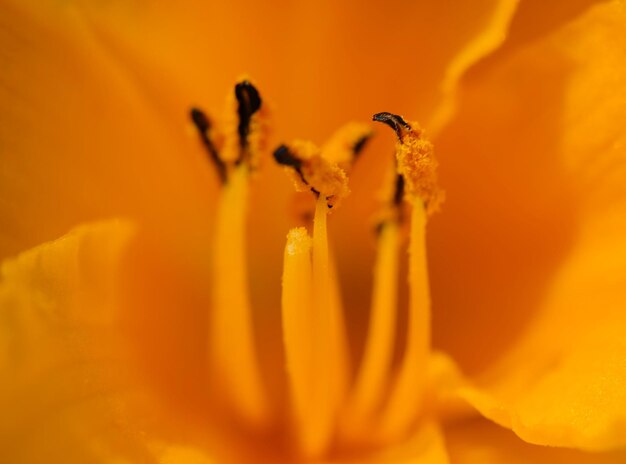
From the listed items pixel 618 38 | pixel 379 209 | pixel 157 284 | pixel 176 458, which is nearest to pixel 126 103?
pixel 157 284

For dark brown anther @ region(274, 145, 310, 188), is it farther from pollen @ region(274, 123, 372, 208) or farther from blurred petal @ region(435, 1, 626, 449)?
blurred petal @ region(435, 1, 626, 449)

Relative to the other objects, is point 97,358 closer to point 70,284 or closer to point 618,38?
point 70,284

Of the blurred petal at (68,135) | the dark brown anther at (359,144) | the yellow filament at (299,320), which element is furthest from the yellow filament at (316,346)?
the blurred petal at (68,135)

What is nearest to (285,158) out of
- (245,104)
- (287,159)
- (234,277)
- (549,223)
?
(287,159)

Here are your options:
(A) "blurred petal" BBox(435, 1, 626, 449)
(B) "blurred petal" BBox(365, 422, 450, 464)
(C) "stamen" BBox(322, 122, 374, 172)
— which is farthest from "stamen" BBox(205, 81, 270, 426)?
(A) "blurred petal" BBox(435, 1, 626, 449)

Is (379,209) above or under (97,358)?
above

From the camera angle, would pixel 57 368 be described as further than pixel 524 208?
No

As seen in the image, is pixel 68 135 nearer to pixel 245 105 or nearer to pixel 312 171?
pixel 245 105
